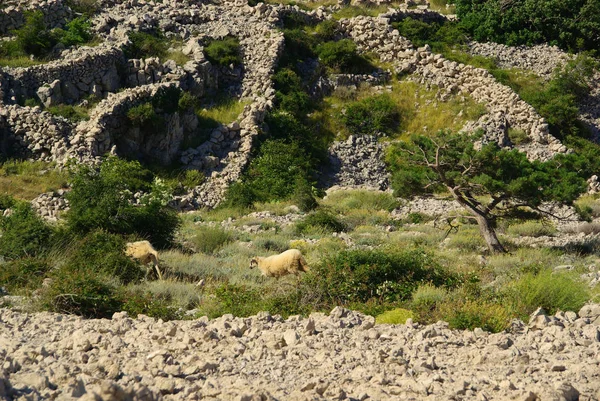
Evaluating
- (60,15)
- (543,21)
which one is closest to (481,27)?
(543,21)

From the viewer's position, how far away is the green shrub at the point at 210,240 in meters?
16.8

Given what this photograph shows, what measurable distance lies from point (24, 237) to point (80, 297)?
4.33 meters

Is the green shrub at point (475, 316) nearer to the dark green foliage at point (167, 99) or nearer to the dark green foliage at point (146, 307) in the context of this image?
the dark green foliage at point (146, 307)

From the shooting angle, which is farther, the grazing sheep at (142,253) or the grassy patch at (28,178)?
the grassy patch at (28,178)

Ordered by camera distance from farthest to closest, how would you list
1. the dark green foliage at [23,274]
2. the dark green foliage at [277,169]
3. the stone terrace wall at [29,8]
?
the stone terrace wall at [29,8] → the dark green foliage at [277,169] → the dark green foliage at [23,274]

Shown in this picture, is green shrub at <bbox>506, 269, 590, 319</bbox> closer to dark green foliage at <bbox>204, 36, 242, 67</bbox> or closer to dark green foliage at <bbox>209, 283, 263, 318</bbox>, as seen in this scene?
dark green foliage at <bbox>209, 283, 263, 318</bbox>

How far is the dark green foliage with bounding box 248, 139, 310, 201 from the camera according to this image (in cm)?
2444

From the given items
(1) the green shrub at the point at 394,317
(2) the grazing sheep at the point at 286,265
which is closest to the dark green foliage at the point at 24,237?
(2) the grazing sheep at the point at 286,265

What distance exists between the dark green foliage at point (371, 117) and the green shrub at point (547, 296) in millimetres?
19108

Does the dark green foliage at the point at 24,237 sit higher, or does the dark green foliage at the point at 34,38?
the dark green foliage at the point at 24,237

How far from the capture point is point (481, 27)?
3578 cm

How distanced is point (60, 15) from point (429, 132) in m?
15.6

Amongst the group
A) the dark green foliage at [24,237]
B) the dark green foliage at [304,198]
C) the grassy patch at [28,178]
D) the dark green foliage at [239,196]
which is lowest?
the dark green foliage at [239,196]

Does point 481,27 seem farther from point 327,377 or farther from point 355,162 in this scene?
point 327,377
